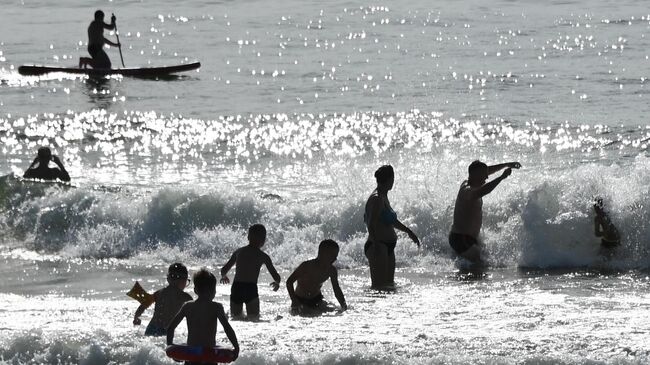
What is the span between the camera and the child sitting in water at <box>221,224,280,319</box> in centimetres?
1175

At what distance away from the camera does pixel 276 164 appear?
74.5 ft

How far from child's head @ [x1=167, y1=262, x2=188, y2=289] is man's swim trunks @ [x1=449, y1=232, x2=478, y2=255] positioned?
483 centimetres

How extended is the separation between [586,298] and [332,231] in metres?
4.70

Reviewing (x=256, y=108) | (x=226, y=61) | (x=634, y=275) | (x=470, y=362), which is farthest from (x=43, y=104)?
(x=470, y=362)

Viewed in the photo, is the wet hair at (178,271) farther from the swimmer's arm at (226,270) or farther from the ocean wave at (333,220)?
the ocean wave at (333,220)

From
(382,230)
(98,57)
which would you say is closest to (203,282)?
(382,230)

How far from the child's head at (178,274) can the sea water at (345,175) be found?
517mm

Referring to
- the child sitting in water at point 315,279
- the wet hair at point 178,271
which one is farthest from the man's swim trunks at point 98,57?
the wet hair at point 178,271

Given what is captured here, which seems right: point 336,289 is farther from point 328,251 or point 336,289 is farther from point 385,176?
point 385,176

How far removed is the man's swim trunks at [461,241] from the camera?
14445 millimetres

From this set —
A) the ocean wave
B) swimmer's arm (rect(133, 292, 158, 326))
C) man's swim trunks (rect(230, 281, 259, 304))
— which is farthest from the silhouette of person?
swimmer's arm (rect(133, 292, 158, 326))

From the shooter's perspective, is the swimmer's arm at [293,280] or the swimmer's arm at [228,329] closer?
the swimmer's arm at [228,329]

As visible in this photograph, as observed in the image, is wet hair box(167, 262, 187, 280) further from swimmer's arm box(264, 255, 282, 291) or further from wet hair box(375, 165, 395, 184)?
wet hair box(375, 165, 395, 184)

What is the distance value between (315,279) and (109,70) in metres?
19.9
